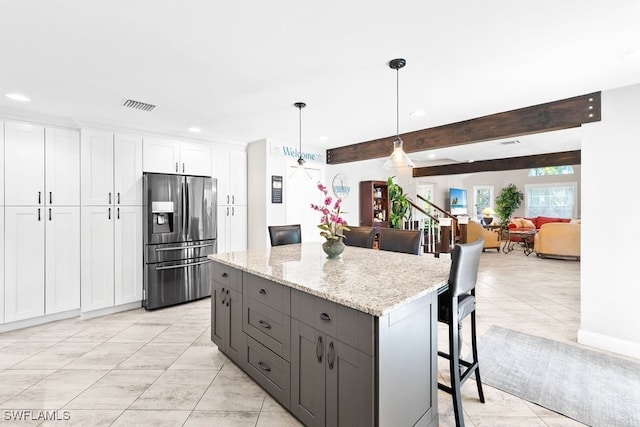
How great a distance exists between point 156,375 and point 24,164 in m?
2.76

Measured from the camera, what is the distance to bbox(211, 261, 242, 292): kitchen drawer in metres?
2.37

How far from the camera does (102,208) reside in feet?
12.2

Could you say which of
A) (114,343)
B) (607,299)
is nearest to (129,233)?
(114,343)

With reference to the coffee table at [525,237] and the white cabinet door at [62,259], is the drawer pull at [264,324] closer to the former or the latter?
the white cabinet door at [62,259]

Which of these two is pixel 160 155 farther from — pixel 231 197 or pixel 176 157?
pixel 231 197

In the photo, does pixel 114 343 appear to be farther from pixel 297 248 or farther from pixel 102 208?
pixel 297 248

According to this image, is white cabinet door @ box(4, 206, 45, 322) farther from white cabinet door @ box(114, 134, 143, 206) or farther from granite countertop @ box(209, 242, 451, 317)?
granite countertop @ box(209, 242, 451, 317)

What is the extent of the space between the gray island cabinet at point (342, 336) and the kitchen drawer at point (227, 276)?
0.06ft

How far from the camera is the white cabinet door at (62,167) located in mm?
3455

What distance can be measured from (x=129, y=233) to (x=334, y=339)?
11.3 ft

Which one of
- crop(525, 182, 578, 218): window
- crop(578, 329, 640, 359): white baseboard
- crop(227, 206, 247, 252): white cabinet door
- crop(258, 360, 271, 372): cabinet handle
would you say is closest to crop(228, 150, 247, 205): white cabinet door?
crop(227, 206, 247, 252): white cabinet door

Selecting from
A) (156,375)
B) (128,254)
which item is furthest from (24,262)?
(156,375)

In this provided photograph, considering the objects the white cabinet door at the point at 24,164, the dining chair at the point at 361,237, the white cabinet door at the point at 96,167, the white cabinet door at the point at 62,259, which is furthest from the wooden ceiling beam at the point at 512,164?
the white cabinet door at the point at 24,164

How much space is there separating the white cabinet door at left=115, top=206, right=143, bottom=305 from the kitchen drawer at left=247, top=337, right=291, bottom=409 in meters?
2.48
